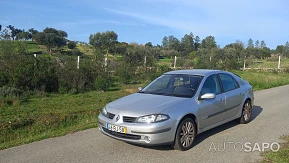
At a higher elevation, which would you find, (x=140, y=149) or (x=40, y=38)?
(x=40, y=38)

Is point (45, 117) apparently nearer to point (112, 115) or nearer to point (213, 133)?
point (112, 115)

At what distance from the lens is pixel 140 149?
17.5 feet

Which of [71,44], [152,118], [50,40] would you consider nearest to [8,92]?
[152,118]

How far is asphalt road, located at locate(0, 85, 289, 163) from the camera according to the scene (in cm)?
488

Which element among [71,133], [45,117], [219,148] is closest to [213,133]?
[219,148]

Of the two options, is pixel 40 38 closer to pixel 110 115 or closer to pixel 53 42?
pixel 53 42

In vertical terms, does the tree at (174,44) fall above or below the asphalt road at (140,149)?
above

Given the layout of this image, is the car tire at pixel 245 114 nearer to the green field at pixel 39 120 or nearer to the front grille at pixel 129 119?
the front grille at pixel 129 119

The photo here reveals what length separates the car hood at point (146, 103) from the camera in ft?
16.5

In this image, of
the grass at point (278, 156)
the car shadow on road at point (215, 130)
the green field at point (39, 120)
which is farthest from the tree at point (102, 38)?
the grass at point (278, 156)

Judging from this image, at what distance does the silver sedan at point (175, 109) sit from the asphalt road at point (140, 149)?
288 millimetres

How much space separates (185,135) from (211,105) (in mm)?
1015

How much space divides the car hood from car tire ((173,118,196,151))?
1.43 ft

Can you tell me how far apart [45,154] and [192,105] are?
2907mm
